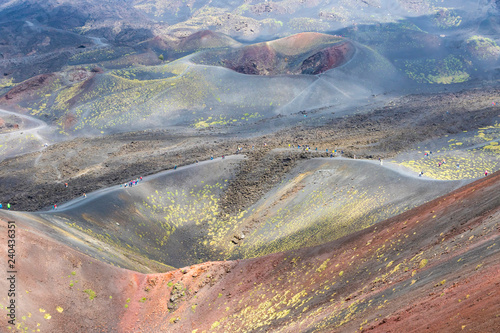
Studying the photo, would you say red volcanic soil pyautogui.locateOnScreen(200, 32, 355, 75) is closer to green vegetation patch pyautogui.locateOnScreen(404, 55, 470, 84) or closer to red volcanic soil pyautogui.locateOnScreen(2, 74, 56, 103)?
green vegetation patch pyautogui.locateOnScreen(404, 55, 470, 84)

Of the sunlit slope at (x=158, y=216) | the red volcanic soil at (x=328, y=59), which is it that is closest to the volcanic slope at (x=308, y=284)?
the sunlit slope at (x=158, y=216)

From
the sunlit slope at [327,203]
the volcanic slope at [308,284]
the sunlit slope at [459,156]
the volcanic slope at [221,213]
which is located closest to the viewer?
the volcanic slope at [308,284]

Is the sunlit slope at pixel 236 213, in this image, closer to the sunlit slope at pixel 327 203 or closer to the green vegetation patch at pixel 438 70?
the sunlit slope at pixel 327 203

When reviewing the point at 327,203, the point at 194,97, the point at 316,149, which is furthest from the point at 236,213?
the point at 194,97

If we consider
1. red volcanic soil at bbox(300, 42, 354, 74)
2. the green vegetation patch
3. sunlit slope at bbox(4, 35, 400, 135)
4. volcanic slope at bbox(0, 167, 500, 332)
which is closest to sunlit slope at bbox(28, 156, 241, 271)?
volcanic slope at bbox(0, 167, 500, 332)

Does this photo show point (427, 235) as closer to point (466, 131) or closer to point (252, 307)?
point (252, 307)
